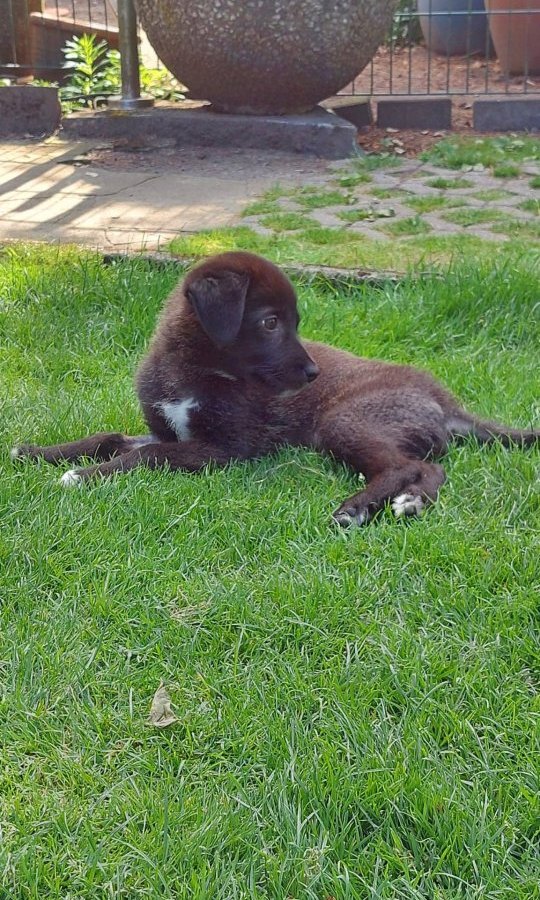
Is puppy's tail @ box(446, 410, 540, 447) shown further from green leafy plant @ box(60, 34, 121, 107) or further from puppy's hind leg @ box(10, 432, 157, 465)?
green leafy plant @ box(60, 34, 121, 107)

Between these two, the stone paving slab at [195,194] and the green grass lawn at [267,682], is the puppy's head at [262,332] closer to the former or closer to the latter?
the green grass lawn at [267,682]

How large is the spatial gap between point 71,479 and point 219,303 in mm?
780

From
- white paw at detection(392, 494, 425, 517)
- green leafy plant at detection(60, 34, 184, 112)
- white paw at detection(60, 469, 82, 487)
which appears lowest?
white paw at detection(392, 494, 425, 517)

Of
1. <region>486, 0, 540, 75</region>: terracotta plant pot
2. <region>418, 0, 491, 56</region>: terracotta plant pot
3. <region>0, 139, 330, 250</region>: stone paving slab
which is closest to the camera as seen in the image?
<region>0, 139, 330, 250</region>: stone paving slab

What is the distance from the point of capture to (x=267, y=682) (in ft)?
8.39

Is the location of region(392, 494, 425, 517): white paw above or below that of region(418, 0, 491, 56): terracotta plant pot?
below

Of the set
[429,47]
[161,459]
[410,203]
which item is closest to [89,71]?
[429,47]

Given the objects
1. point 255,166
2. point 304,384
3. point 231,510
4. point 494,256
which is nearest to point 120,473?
point 231,510

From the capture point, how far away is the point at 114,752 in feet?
7.72

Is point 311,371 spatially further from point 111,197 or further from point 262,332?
point 111,197

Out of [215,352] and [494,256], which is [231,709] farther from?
[494,256]

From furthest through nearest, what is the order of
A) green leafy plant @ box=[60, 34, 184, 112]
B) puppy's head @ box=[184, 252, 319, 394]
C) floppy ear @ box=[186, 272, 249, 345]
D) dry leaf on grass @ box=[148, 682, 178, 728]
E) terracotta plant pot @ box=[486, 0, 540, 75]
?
1. terracotta plant pot @ box=[486, 0, 540, 75]
2. green leafy plant @ box=[60, 34, 184, 112]
3. puppy's head @ box=[184, 252, 319, 394]
4. floppy ear @ box=[186, 272, 249, 345]
5. dry leaf on grass @ box=[148, 682, 178, 728]

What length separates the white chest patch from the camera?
12.8ft

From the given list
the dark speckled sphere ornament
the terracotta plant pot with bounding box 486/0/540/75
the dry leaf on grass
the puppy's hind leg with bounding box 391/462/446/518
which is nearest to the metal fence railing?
the terracotta plant pot with bounding box 486/0/540/75
